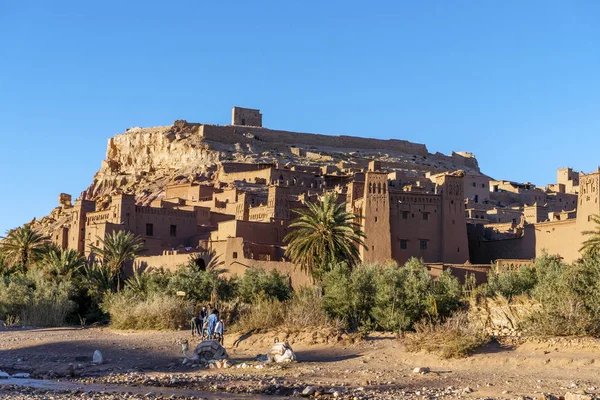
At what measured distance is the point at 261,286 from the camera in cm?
3578

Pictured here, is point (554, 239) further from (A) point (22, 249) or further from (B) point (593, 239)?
(A) point (22, 249)

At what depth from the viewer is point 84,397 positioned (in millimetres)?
Result: 18484

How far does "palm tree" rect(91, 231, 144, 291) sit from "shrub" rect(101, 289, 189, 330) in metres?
8.17

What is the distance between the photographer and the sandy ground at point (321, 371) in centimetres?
A: 1867

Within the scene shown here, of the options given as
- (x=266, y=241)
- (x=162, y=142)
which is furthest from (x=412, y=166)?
(x=266, y=241)

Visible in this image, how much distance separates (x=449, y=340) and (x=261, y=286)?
49.1 ft

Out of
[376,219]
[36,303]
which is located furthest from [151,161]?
[36,303]

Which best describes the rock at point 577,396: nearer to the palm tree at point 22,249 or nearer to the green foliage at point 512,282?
the green foliage at point 512,282

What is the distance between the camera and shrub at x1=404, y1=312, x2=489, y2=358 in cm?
2145

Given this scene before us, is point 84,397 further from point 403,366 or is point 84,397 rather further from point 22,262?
point 22,262

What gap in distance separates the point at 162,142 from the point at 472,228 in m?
49.5

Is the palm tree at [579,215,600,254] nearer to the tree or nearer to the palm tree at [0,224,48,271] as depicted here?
the tree

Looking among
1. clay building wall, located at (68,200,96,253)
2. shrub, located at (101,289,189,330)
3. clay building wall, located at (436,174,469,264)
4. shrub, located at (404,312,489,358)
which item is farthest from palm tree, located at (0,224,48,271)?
shrub, located at (404,312,489,358)

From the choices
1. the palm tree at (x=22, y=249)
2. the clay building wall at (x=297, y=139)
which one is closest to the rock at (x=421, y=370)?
the palm tree at (x=22, y=249)
